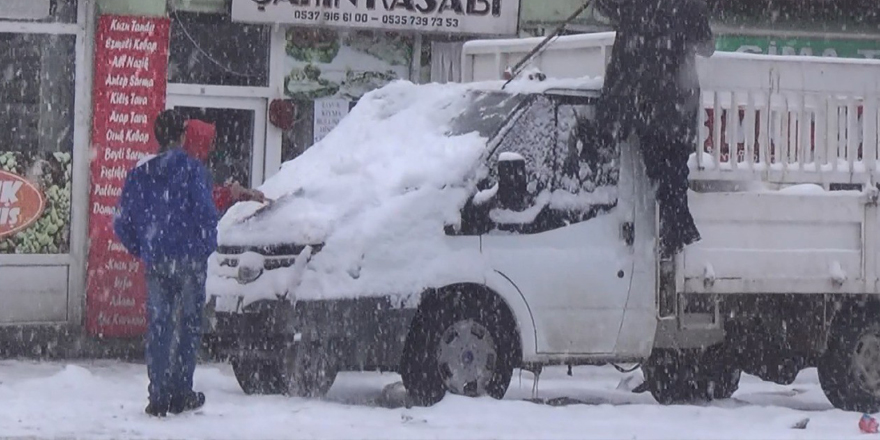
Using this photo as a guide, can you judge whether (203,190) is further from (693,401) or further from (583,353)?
(693,401)

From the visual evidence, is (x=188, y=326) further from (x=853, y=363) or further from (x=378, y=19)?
(x=378, y=19)

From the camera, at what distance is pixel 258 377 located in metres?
11.3

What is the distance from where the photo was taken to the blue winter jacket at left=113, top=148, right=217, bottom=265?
975 cm

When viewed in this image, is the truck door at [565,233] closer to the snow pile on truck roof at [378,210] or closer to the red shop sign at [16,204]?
the snow pile on truck roof at [378,210]

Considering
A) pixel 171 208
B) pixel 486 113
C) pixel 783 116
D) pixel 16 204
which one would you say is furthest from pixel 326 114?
pixel 171 208

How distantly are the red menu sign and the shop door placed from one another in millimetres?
802

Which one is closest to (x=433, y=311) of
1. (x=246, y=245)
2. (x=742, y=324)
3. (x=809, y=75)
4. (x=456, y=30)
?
(x=246, y=245)

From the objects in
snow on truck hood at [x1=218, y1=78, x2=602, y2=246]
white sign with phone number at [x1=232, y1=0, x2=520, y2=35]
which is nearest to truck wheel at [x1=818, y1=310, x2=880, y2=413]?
snow on truck hood at [x1=218, y1=78, x2=602, y2=246]

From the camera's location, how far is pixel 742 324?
1198cm

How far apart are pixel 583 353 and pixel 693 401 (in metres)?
1.68

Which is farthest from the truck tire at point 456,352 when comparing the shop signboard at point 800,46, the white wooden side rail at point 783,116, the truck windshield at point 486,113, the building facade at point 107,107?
the shop signboard at point 800,46

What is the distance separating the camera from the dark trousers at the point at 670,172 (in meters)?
11.3

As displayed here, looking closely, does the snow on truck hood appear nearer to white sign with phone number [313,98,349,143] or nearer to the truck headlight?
the truck headlight

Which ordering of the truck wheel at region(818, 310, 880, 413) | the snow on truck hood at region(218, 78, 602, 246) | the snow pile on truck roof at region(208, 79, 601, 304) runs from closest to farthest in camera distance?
the snow pile on truck roof at region(208, 79, 601, 304)
the snow on truck hood at region(218, 78, 602, 246)
the truck wheel at region(818, 310, 880, 413)
